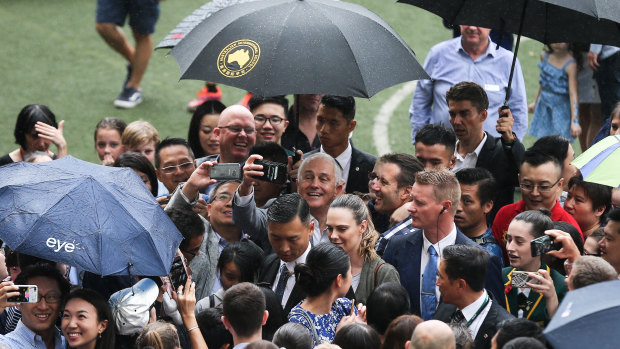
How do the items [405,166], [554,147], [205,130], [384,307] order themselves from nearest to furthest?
1. [384,307]
2. [405,166]
3. [554,147]
4. [205,130]

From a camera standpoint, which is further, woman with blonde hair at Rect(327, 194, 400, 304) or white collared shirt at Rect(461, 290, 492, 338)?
woman with blonde hair at Rect(327, 194, 400, 304)

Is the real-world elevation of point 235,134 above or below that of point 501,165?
above

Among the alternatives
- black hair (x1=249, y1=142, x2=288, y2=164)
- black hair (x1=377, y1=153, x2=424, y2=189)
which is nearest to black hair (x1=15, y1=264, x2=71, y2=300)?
black hair (x1=249, y1=142, x2=288, y2=164)

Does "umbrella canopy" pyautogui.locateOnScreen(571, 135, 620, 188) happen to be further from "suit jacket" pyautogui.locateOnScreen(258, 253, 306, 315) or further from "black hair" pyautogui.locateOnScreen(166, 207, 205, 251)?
"black hair" pyautogui.locateOnScreen(166, 207, 205, 251)

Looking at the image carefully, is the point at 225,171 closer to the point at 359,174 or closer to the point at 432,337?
the point at 359,174

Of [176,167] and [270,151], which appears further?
[176,167]

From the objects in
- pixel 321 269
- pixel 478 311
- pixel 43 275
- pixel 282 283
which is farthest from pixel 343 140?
pixel 43 275

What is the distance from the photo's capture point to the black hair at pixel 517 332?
4219 mm

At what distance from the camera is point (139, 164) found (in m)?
6.50

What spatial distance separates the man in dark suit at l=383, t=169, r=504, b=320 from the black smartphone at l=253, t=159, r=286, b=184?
954 millimetres

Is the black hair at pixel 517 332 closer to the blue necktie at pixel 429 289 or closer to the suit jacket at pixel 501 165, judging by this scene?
the blue necktie at pixel 429 289

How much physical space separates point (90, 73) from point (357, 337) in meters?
8.68

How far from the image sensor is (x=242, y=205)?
570cm

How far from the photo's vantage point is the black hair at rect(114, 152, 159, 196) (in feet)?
21.3
